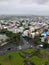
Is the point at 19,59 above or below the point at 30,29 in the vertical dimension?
above

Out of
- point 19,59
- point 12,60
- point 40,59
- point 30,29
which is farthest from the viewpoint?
point 30,29

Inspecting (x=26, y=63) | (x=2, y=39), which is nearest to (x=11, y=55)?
(x=26, y=63)

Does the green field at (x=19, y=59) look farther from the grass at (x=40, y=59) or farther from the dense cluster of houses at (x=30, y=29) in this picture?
the dense cluster of houses at (x=30, y=29)

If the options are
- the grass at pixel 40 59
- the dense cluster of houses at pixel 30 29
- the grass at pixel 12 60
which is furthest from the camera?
the dense cluster of houses at pixel 30 29

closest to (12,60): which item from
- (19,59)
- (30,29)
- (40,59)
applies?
(19,59)

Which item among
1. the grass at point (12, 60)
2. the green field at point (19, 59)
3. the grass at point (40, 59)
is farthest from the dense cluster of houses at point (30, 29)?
the grass at point (12, 60)

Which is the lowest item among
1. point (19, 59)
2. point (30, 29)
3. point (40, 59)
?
point (30, 29)

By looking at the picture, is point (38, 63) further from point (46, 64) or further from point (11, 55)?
point (11, 55)

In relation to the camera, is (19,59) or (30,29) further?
(30,29)

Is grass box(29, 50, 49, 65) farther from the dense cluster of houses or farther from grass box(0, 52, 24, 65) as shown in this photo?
the dense cluster of houses

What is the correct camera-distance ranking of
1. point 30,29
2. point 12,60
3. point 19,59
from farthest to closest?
point 30,29 < point 19,59 < point 12,60

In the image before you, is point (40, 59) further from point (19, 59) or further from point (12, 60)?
point (12, 60)
